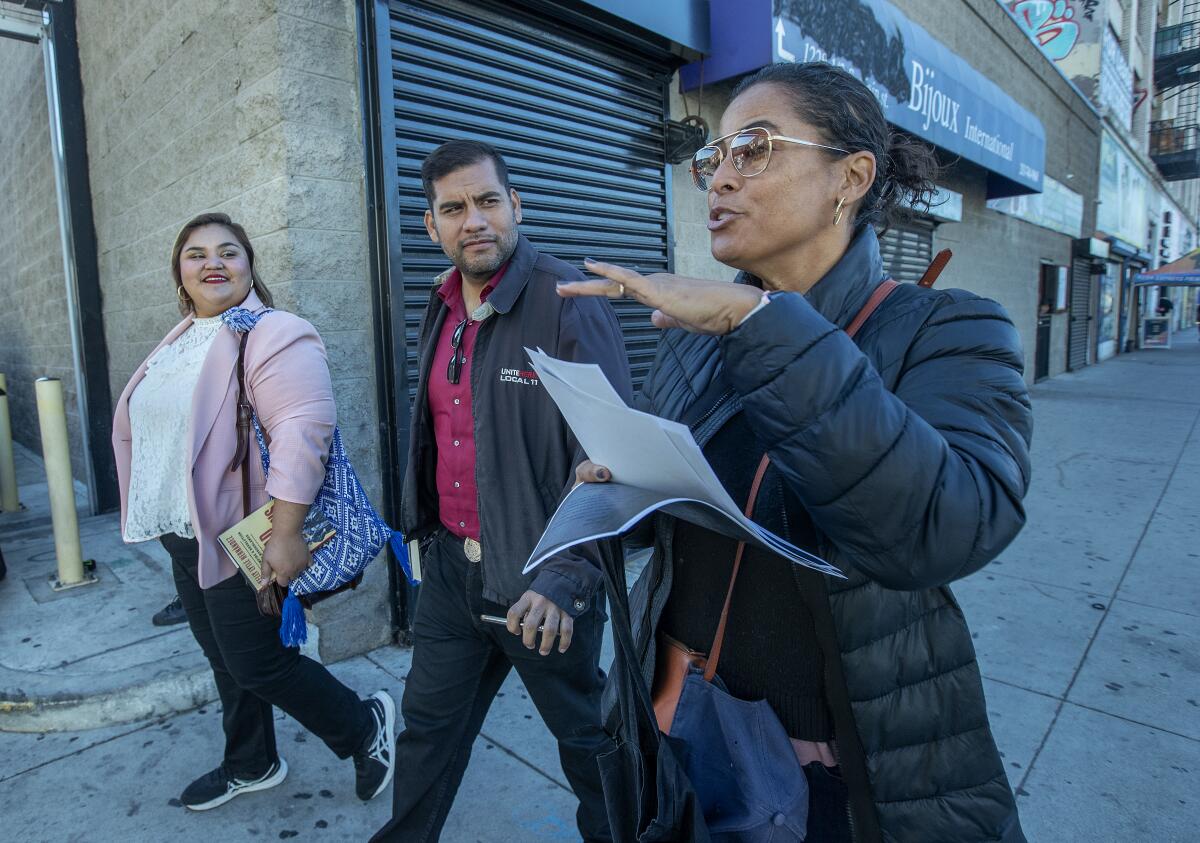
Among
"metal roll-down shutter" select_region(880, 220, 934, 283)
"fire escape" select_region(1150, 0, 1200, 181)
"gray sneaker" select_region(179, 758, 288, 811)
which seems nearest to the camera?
"gray sneaker" select_region(179, 758, 288, 811)

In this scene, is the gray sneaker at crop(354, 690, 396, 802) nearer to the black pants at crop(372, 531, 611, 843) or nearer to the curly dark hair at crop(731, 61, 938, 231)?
the black pants at crop(372, 531, 611, 843)

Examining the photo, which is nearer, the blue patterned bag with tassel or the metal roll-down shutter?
the blue patterned bag with tassel

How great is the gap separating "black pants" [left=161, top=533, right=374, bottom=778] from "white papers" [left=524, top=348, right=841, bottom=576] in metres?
1.55

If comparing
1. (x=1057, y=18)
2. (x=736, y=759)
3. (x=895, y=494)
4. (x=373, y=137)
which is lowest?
(x=736, y=759)

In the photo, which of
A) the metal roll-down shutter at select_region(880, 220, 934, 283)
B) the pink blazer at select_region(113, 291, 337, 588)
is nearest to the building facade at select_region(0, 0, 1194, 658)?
the pink blazer at select_region(113, 291, 337, 588)

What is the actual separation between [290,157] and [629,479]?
8.70ft

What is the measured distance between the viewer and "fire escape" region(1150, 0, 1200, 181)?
25719mm

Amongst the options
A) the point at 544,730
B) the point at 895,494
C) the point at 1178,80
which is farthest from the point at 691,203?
the point at 1178,80

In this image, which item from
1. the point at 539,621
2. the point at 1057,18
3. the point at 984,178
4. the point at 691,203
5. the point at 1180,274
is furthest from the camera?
the point at 1180,274

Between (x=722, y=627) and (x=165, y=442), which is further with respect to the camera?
(x=165, y=442)

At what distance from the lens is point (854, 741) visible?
3.70 ft

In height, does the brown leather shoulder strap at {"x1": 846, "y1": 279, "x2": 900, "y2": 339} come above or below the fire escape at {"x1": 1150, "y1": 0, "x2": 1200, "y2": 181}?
below

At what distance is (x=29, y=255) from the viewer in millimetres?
7789

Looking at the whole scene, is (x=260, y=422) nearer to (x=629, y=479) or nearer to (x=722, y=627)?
(x=629, y=479)
